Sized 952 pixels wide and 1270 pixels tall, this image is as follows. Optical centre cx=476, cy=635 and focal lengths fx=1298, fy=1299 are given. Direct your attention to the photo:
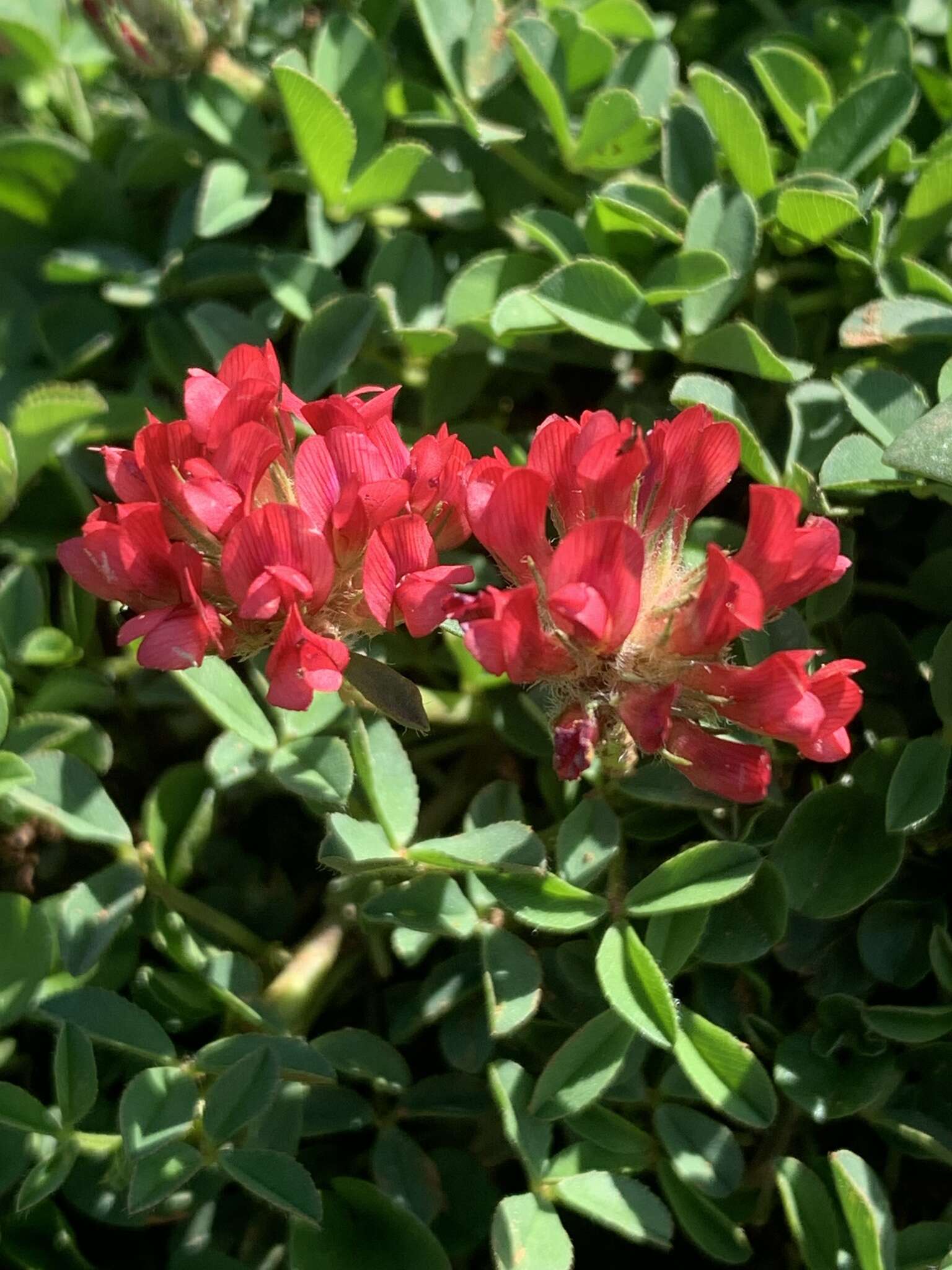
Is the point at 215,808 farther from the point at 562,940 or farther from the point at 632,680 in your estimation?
the point at 632,680

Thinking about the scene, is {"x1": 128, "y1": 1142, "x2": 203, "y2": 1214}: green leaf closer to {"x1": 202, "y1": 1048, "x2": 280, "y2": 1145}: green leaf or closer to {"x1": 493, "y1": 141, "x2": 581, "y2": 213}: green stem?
{"x1": 202, "y1": 1048, "x2": 280, "y2": 1145}: green leaf

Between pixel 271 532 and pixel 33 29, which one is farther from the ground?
pixel 33 29

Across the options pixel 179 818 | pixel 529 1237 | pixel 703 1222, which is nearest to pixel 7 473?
pixel 179 818

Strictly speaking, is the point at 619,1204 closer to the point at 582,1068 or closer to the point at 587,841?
the point at 582,1068

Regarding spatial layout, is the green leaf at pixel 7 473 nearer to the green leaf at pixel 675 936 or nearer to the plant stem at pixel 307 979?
the plant stem at pixel 307 979

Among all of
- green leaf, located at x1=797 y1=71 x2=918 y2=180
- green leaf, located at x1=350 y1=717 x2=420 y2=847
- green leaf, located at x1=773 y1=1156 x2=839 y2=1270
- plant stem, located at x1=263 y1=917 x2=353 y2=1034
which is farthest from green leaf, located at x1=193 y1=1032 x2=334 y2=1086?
green leaf, located at x1=797 y1=71 x2=918 y2=180

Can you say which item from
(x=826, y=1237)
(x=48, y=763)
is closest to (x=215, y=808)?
(x=48, y=763)

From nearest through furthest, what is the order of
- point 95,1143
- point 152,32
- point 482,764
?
point 95,1143
point 482,764
point 152,32
